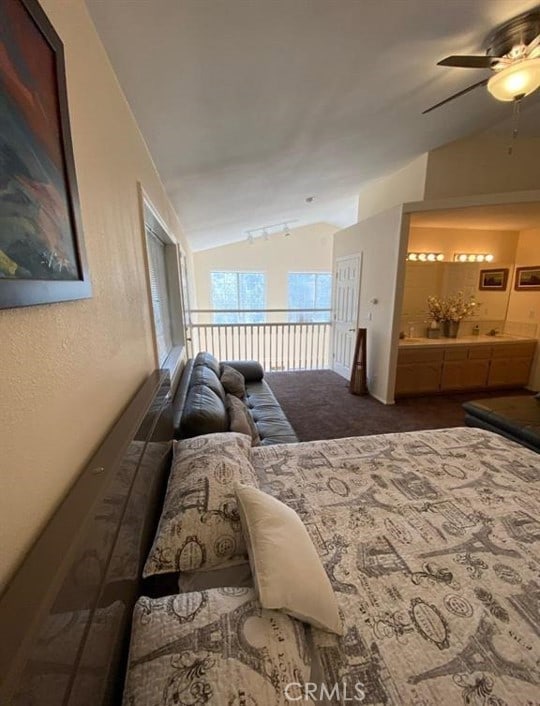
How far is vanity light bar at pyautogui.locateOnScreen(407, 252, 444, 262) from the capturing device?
436cm

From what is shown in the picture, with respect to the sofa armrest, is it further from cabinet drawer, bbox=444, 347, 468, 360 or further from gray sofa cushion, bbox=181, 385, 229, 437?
cabinet drawer, bbox=444, 347, 468, 360

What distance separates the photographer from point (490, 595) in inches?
36.7

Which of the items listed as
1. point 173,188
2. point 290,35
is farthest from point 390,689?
point 173,188

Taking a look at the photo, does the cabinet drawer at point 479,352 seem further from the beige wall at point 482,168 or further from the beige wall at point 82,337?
the beige wall at point 82,337

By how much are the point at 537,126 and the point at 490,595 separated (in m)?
4.15

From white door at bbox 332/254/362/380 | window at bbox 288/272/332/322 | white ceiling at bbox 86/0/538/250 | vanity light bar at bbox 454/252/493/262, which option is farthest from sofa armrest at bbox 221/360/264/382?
window at bbox 288/272/332/322

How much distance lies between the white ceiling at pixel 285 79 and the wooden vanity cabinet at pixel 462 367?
2443 mm

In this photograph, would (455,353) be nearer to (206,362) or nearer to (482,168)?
(482,168)

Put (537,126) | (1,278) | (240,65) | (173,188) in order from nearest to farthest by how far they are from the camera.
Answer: (1,278) < (240,65) < (173,188) < (537,126)

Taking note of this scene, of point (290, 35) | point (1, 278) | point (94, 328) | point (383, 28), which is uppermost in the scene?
point (383, 28)

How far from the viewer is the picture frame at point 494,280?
178 inches

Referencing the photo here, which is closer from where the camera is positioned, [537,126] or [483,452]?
[483,452]

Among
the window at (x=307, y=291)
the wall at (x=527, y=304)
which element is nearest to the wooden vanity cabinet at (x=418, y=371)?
the wall at (x=527, y=304)

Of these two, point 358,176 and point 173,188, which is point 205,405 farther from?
point 358,176
